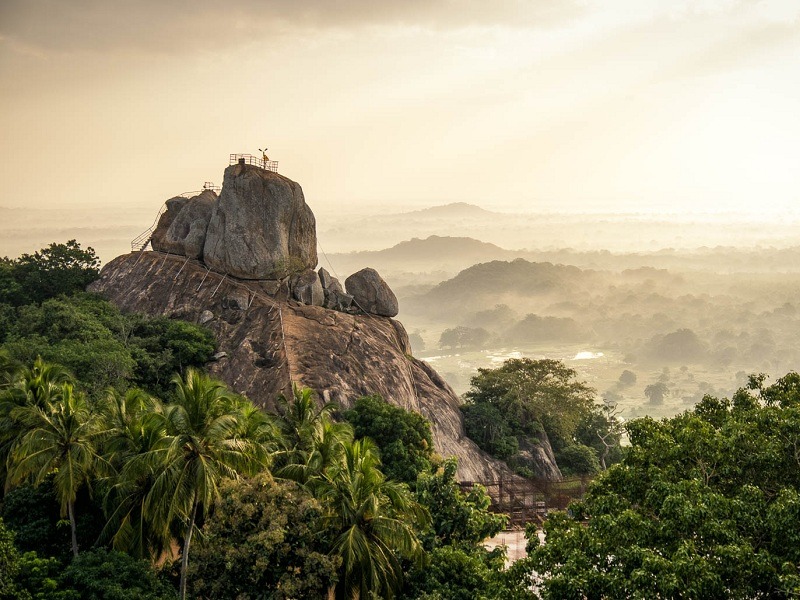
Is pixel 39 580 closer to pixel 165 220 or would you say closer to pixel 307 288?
pixel 307 288

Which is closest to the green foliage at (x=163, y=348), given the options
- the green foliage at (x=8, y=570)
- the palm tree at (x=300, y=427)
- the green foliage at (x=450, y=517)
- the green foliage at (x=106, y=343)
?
the green foliage at (x=106, y=343)

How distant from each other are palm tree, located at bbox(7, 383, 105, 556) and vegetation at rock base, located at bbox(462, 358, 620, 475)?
91.7ft

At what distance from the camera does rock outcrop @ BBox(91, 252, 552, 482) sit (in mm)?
36969

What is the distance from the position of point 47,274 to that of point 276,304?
17563mm

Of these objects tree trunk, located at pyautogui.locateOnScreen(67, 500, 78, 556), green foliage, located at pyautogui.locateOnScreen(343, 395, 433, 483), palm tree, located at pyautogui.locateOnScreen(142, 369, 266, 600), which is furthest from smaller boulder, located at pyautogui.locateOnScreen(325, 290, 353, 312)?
palm tree, located at pyautogui.locateOnScreen(142, 369, 266, 600)

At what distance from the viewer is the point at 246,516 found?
1555 centimetres

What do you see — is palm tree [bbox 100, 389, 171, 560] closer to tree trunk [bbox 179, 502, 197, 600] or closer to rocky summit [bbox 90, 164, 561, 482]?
tree trunk [bbox 179, 502, 197, 600]

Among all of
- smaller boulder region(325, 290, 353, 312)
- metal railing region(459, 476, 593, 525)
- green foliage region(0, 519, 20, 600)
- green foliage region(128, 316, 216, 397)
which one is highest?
smaller boulder region(325, 290, 353, 312)

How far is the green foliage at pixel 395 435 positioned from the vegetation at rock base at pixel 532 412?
1318 centimetres

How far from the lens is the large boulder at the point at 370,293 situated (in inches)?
1841

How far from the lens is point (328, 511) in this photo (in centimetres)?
1630

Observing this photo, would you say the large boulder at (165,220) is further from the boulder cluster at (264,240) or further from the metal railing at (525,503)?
the metal railing at (525,503)

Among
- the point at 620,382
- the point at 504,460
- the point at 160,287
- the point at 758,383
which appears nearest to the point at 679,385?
the point at 620,382

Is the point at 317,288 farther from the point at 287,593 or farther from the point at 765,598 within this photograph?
the point at 765,598
